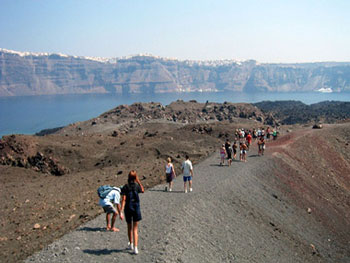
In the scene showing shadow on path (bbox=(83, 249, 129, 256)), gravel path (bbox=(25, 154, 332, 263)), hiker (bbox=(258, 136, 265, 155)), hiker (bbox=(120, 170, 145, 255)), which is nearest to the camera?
hiker (bbox=(120, 170, 145, 255))

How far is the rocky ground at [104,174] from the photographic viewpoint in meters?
13.5

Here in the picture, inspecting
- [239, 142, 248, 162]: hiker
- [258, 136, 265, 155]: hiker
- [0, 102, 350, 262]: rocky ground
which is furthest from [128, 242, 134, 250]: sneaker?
[258, 136, 265, 155]: hiker

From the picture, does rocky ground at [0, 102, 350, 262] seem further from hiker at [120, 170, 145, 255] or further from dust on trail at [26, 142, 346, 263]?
hiker at [120, 170, 145, 255]

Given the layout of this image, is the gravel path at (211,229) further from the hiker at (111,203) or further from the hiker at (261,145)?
the hiker at (261,145)

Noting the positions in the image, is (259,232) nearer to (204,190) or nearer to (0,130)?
(204,190)

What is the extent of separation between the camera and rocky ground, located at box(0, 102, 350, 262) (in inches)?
531

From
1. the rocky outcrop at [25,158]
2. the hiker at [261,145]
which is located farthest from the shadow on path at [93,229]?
the hiker at [261,145]

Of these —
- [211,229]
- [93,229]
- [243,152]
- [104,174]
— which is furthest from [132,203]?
[243,152]

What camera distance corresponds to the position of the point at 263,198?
17.8 metres

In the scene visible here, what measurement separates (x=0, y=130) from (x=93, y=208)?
4163 inches

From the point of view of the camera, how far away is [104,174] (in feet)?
70.0

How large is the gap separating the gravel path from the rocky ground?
3.77 feet

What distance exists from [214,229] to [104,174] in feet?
34.3

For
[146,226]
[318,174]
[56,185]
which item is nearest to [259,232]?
[146,226]
